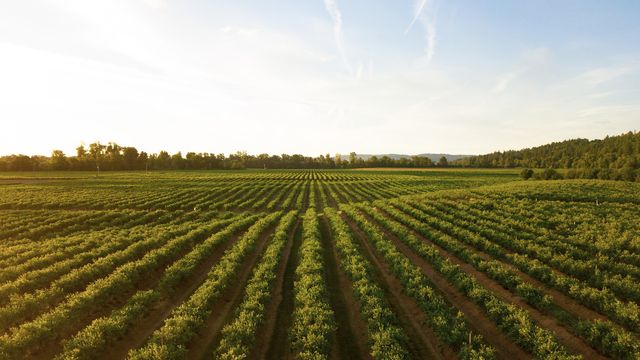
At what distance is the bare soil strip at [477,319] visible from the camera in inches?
444

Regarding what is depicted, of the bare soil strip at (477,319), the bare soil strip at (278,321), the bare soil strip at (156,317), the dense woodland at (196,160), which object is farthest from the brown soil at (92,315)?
the dense woodland at (196,160)

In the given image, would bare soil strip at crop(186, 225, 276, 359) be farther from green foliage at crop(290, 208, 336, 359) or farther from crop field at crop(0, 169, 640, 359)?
green foliage at crop(290, 208, 336, 359)

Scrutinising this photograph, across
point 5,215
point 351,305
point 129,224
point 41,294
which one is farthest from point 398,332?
point 5,215

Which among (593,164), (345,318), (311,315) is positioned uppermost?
(593,164)

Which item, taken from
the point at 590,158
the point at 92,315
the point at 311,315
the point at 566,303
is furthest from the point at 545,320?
the point at 590,158

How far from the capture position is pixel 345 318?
13.6 meters

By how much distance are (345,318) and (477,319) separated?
5732 mm

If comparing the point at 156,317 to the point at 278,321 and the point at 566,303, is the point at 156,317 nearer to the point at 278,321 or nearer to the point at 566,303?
the point at 278,321

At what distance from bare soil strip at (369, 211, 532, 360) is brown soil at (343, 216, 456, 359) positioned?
75.4 inches

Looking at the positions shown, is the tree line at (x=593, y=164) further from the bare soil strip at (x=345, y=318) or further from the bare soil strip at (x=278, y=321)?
the bare soil strip at (x=278, y=321)

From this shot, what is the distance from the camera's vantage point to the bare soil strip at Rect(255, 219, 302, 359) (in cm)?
1121

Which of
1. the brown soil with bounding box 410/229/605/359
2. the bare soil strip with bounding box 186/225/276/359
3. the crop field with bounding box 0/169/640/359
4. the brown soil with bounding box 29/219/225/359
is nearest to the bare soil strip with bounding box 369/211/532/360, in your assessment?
the crop field with bounding box 0/169/640/359

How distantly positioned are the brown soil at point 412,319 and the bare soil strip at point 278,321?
15.8ft

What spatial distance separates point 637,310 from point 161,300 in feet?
67.9
